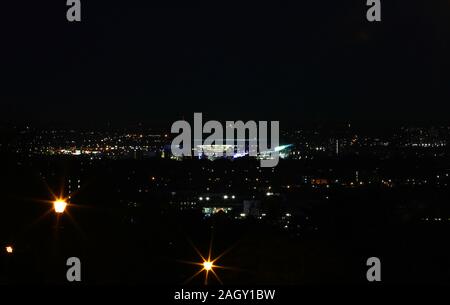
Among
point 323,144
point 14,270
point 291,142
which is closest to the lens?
point 14,270

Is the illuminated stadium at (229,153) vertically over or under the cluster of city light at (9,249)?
over

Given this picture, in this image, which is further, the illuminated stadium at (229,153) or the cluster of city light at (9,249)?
the illuminated stadium at (229,153)

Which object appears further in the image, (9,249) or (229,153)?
(229,153)

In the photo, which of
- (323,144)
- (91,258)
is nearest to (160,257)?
(91,258)

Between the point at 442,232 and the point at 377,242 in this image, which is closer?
the point at 377,242

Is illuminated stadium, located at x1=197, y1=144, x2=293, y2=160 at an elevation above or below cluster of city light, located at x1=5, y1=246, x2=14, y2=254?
above

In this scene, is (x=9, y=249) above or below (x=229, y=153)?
below

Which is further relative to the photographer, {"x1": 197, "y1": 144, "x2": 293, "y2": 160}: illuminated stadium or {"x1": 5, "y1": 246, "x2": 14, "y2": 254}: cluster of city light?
{"x1": 197, "y1": 144, "x2": 293, "y2": 160}: illuminated stadium
